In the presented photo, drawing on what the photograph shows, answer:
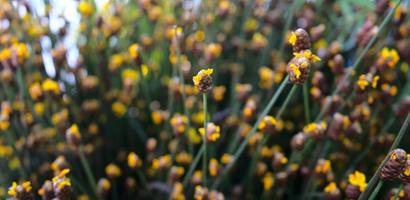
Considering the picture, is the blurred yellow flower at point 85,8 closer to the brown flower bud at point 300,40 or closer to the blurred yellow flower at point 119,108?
the blurred yellow flower at point 119,108

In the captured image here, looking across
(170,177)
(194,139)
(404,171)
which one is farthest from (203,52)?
(404,171)

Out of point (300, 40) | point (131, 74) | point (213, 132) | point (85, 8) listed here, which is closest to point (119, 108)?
point (131, 74)

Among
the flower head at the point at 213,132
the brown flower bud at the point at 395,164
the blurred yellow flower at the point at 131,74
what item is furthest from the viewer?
the blurred yellow flower at the point at 131,74

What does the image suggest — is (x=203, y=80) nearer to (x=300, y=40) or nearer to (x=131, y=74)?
(x=300, y=40)

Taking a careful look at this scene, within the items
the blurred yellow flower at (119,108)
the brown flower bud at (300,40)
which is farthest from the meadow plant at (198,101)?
the brown flower bud at (300,40)

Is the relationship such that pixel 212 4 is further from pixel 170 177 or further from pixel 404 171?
pixel 404 171

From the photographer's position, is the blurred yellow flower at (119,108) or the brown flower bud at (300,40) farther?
the blurred yellow flower at (119,108)

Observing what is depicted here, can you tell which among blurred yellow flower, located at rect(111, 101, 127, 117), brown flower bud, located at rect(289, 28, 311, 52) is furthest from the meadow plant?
brown flower bud, located at rect(289, 28, 311, 52)

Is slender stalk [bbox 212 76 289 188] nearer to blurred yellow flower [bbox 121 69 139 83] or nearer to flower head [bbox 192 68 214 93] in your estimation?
flower head [bbox 192 68 214 93]

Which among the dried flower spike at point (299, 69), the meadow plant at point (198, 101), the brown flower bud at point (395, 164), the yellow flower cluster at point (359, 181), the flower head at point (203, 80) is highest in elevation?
the meadow plant at point (198, 101)
